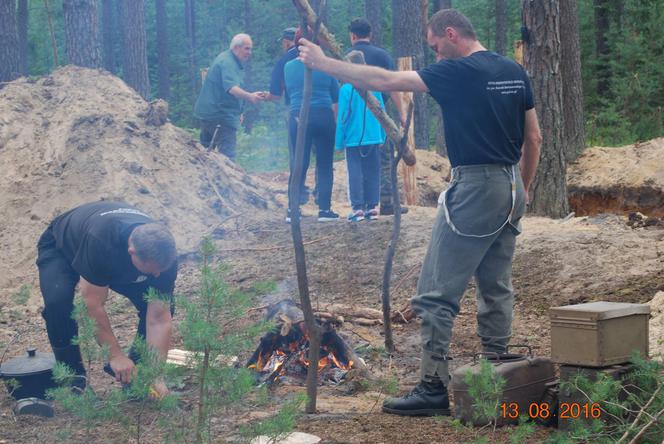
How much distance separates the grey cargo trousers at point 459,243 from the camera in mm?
4445

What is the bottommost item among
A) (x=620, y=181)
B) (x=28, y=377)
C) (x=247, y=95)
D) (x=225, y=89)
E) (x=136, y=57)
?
(x=28, y=377)

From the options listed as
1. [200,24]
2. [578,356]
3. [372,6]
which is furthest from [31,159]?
[200,24]

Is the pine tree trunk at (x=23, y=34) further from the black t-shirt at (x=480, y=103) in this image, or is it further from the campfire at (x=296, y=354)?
the black t-shirt at (x=480, y=103)

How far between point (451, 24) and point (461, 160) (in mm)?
731

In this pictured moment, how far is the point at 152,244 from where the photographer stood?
14.5 ft

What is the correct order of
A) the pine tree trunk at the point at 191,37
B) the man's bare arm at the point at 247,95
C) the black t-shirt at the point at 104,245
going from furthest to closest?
the pine tree trunk at the point at 191,37
the man's bare arm at the point at 247,95
the black t-shirt at the point at 104,245

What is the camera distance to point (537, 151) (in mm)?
4777

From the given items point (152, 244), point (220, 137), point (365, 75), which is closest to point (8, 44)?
point (220, 137)

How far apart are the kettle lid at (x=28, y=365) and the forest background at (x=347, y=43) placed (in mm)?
5772

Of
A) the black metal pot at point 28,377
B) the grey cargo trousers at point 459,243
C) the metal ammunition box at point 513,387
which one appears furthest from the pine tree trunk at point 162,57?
the metal ammunition box at point 513,387

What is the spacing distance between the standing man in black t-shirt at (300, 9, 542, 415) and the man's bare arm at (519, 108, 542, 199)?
2cm

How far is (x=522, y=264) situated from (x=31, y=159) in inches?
234

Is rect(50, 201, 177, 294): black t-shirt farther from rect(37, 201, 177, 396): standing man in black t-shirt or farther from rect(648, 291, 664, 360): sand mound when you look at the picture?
rect(648, 291, 664, 360): sand mound

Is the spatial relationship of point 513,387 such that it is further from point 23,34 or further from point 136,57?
point 23,34
